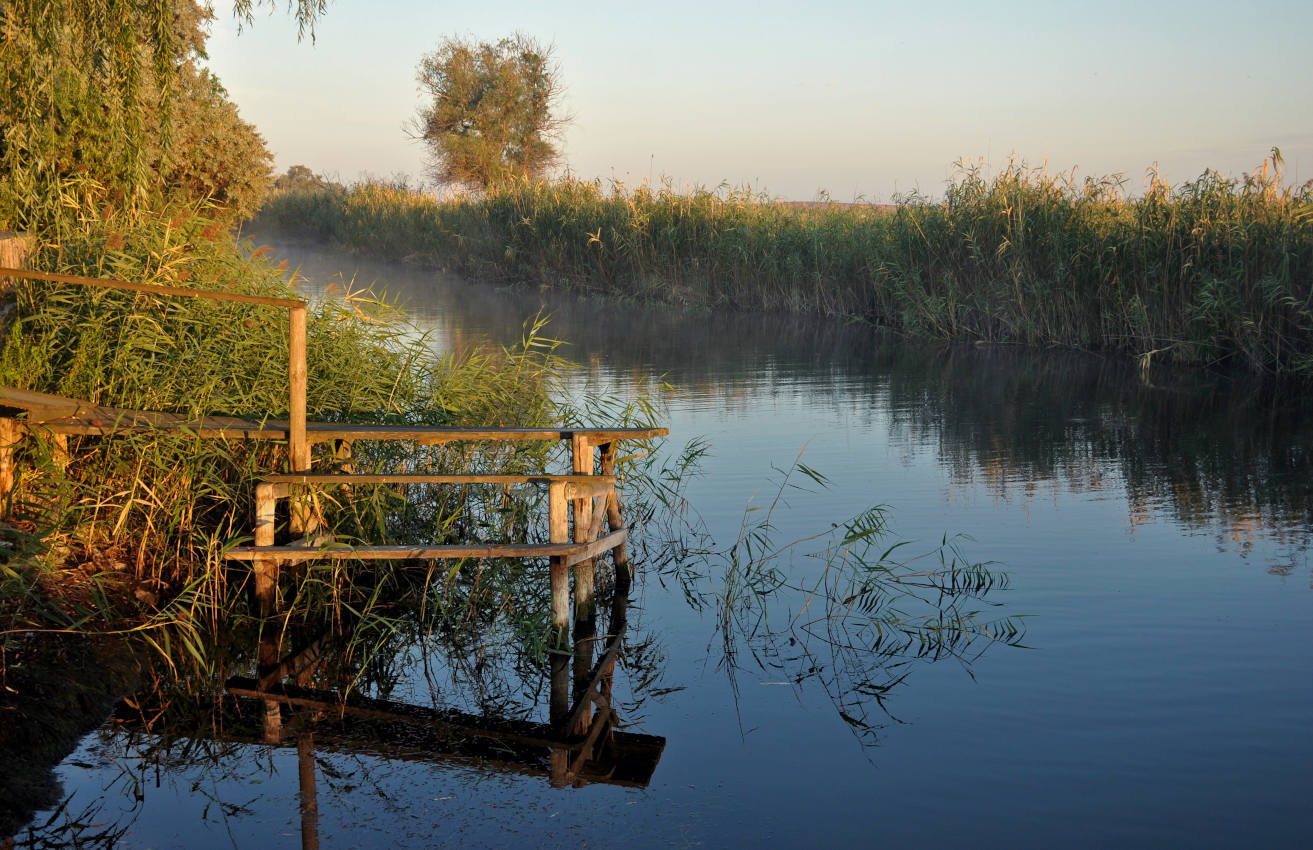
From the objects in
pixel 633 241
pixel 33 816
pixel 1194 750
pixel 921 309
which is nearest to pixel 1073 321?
pixel 921 309

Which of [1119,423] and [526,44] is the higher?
[526,44]

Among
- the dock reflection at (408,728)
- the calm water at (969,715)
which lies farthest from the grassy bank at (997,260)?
the dock reflection at (408,728)

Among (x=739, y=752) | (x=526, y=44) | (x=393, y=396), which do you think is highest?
(x=526, y=44)

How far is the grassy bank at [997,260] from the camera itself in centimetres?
1408

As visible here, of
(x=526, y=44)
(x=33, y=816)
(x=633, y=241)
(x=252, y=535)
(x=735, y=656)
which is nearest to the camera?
(x=33, y=816)

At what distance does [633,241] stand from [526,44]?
96.5ft

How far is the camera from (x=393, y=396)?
707 cm

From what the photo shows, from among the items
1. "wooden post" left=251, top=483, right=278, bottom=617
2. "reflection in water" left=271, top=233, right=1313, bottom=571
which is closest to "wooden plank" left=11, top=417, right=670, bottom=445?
"wooden post" left=251, top=483, right=278, bottom=617

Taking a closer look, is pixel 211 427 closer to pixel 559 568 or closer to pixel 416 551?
pixel 416 551

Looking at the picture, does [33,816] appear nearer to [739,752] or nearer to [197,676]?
[197,676]

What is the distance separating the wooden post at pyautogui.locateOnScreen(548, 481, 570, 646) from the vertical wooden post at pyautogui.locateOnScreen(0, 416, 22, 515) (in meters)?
2.75

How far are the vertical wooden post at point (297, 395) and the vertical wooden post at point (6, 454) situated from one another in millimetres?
1372

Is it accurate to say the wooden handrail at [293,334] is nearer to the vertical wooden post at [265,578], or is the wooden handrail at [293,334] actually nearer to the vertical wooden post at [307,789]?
the vertical wooden post at [265,578]

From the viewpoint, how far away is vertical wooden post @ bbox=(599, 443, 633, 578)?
670cm
